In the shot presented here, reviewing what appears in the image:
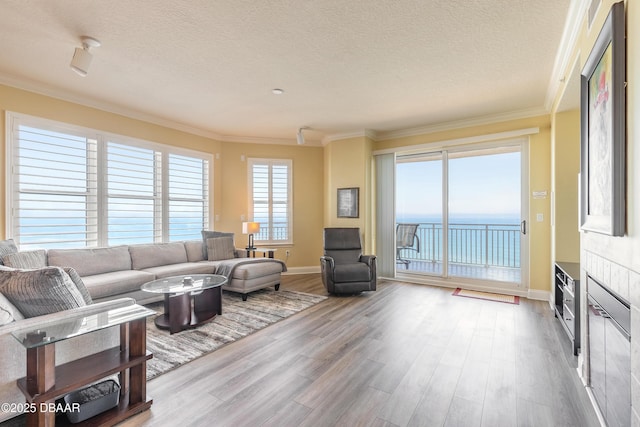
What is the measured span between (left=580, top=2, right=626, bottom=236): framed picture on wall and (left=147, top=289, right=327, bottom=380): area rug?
292cm

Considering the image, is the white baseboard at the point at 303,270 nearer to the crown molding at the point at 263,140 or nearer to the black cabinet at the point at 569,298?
the crown molding at the point at 263,140

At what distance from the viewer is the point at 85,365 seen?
170 centimetres

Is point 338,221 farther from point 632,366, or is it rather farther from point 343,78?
point 632,366

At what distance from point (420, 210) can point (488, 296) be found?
5.87 feet

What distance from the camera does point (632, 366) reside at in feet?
4.08

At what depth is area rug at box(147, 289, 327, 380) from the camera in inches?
98.3

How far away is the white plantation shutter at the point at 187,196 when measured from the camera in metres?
4.94

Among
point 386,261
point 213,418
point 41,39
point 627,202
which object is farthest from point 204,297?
point 627,202

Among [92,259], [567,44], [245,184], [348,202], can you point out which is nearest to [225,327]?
[92,259]

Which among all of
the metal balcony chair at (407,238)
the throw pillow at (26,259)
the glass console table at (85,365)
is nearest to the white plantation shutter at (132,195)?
the throw pillow at (26,259)

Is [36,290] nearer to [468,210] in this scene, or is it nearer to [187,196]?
[187,196]

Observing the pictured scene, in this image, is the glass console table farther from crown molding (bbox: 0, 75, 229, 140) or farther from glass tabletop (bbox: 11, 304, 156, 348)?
crown molding (bbox: 0, 75, 229, 140)

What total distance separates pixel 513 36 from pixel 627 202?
185 centimetres

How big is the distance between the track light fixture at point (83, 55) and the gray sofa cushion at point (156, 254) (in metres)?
2.45
